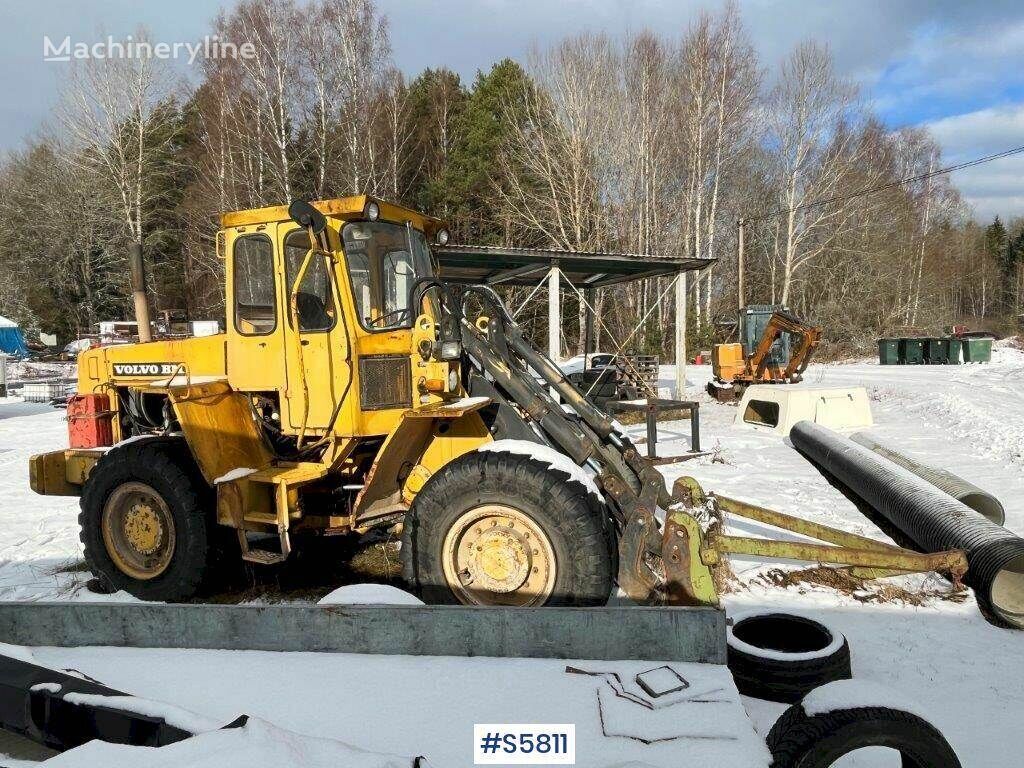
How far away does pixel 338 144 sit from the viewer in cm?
2284

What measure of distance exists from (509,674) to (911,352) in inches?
1152

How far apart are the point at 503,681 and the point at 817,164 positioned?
3272cm

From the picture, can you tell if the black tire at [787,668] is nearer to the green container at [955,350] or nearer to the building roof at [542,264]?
the building roof at [542,264]

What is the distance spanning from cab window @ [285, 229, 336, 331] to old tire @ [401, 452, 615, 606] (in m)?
1.49

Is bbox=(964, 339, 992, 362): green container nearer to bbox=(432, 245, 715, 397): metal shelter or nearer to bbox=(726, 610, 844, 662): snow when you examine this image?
bbox=(432, 245, 715, 397): metal shelter

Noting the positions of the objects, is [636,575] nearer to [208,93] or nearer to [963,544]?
[963,544]

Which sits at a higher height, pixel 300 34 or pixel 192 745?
pixel 300 34

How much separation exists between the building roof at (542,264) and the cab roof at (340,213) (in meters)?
5.91

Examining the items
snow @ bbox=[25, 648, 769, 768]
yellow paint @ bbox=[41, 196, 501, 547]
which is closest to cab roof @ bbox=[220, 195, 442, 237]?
yellow paint @ bbox=[41, 196, 501, 547]

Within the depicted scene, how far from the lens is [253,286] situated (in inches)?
190

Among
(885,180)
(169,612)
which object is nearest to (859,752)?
(169,612)

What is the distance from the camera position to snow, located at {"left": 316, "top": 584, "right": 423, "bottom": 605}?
2838 mm

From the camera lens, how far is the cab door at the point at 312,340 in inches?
178

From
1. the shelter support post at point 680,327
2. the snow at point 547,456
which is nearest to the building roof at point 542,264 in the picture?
the shelter support post at point 680,327
